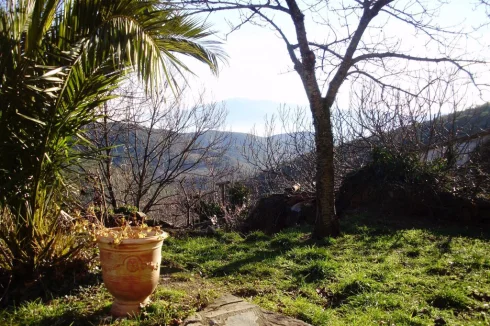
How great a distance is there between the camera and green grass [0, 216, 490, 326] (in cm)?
350

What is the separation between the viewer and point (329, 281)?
4.48 metres

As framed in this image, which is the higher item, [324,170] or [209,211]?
[324,170]

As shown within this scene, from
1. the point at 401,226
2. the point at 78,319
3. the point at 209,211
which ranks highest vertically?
the point at 401,226

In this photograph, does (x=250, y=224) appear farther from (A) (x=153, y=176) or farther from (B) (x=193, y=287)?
(B) (x=193, y=287)

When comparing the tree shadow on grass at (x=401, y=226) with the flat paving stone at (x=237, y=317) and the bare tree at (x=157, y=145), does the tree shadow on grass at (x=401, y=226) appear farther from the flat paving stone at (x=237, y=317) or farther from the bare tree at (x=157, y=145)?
the bare tree at (x=157, y=145)

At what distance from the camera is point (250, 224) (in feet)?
30.5

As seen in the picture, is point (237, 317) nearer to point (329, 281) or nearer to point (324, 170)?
point (329, 281)

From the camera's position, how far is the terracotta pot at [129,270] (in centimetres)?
334

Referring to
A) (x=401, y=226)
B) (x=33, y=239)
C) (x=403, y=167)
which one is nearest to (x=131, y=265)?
(x=33, y=239)

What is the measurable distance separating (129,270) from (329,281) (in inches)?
88.2

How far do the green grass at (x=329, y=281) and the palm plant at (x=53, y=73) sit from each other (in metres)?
1.16

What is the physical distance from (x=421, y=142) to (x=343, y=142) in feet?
8.48

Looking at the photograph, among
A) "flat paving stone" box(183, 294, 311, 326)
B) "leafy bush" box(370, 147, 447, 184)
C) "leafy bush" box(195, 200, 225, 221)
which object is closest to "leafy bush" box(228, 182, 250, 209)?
"leafy bush" box(195, 200, 225, 221)

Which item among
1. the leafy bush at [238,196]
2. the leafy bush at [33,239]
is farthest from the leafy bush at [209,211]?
the leafy bush at [33,239]
